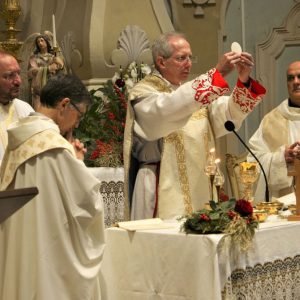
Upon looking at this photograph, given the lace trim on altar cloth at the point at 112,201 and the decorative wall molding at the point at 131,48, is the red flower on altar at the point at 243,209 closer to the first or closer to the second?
the lace trim on altar cloth at the point at 112,201

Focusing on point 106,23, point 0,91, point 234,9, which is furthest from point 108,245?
point 234,9

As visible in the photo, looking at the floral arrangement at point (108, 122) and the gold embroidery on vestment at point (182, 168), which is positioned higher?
the floral arrangement at point (108, 122)

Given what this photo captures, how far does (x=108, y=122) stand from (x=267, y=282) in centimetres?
395

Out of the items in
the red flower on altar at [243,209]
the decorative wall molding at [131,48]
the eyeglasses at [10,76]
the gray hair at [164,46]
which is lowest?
the red flower on altar at [243,209]

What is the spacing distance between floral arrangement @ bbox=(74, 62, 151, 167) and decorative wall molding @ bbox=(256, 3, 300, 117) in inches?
74.3

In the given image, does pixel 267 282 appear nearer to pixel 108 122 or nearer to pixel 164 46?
pixel 164 46

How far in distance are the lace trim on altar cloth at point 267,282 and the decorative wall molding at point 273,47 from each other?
215 inches

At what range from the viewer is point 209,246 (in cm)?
450

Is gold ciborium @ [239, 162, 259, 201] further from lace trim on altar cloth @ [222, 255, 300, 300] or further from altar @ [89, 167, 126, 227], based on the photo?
altar @ [89, 167, 126, 227]

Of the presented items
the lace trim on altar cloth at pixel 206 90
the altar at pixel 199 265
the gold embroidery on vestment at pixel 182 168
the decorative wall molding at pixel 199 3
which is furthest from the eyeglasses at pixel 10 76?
the decorative wall molding at pixel 199 3

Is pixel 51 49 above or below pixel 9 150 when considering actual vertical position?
above

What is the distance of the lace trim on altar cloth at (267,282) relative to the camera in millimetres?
4633

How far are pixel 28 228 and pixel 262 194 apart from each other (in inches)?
96.9

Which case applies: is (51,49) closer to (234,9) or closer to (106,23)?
(106,23)
